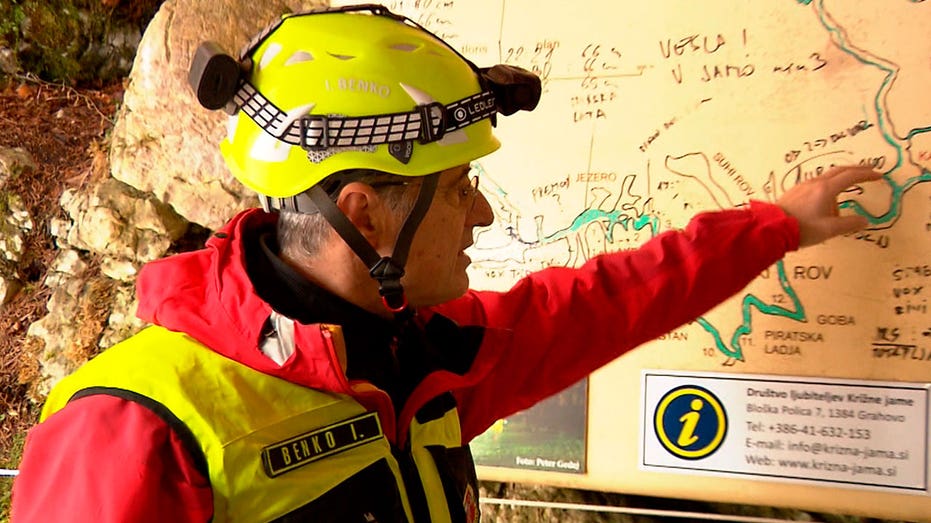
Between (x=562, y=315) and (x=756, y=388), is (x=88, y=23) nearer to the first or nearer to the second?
(x=562, y=315)

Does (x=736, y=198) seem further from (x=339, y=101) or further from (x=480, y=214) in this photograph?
(x=339, y=101)

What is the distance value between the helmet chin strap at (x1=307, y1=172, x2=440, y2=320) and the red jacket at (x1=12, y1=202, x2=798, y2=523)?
0.12m

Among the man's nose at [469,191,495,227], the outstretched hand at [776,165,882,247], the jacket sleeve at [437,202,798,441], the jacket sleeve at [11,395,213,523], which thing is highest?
the outstretched hand at [776,165,882,247]

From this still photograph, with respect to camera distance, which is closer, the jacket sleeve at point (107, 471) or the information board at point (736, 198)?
the jacket sleeve at point (107, 471)

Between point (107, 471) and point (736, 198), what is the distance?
114 centimetres

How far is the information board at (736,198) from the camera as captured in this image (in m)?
1.40

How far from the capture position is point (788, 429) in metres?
A: 1.45

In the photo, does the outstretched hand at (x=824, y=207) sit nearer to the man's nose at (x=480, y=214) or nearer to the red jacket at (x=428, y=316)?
the red jacket at (x=428, y=316)

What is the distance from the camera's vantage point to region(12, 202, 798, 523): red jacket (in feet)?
2.84

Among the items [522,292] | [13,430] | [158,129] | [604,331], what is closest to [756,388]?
[604,331]

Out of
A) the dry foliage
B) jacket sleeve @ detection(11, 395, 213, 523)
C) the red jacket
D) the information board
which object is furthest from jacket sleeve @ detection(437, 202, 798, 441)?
the dry foliage

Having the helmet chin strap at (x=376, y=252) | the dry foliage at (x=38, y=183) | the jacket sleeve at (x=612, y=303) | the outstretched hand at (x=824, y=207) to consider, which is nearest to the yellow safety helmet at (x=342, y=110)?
the helmet chin strap at (x=376, y=252)

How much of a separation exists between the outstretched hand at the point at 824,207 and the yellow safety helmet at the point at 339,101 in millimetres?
555

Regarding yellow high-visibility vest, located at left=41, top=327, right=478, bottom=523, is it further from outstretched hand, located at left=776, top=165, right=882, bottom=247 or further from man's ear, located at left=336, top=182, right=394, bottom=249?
outstretched hand, located at left=776, top=165, right=882, bottom=247
